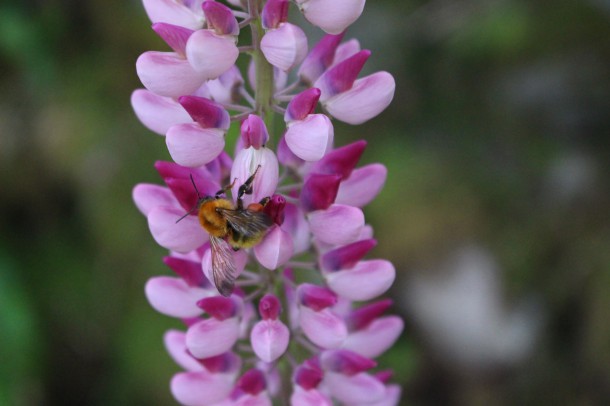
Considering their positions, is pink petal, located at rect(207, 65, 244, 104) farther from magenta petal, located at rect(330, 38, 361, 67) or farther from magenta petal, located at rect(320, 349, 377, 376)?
magenta petal, located at rect(320, 349, 377, 376)

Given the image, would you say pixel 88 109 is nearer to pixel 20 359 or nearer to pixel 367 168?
pixel 20 359

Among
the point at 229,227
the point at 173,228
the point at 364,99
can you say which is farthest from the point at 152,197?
the point at 364,99

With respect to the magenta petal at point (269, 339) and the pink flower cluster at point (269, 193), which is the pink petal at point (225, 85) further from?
the magenta petal at point (269, 339)

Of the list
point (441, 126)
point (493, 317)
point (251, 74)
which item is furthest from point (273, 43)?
point (493, 317)

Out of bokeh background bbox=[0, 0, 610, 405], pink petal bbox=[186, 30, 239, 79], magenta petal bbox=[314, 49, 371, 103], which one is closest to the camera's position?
pink petal bbox=[186, 30, 239, 79]

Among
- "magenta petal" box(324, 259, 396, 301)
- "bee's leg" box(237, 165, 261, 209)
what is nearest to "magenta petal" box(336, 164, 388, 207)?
"magenta petal" box(324, 259, 396, 301)
